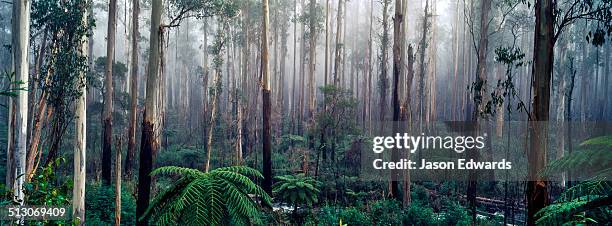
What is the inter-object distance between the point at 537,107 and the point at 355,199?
27.5ft

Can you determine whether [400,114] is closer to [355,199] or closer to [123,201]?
[355,199]

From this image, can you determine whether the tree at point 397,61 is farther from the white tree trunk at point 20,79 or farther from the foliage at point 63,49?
the white tree trunk at point 20,79

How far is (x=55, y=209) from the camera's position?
20.3 ft

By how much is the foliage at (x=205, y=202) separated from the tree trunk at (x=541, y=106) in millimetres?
3536

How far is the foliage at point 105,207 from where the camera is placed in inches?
398

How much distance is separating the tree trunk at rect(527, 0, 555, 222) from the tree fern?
0.38m

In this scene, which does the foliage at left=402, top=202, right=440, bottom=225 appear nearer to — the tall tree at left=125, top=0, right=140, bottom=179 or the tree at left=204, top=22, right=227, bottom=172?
the tree at left=204, top=22, right=227, bottom=172

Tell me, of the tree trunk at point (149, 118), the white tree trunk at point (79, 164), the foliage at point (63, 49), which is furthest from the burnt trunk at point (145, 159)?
the foliage at point (63, 49)

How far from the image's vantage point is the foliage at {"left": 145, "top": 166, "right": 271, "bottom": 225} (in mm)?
4852

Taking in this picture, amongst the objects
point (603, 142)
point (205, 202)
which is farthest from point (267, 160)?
point (603, 142)

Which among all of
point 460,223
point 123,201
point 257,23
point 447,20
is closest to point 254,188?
point 460,223

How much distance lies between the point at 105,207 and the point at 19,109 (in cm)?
520

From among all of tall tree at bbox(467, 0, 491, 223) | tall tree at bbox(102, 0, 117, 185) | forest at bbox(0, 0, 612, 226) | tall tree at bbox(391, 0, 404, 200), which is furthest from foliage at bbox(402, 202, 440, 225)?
tall tree at bbox(102, 0, 117, 185)

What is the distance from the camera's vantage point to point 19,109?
646 cm
